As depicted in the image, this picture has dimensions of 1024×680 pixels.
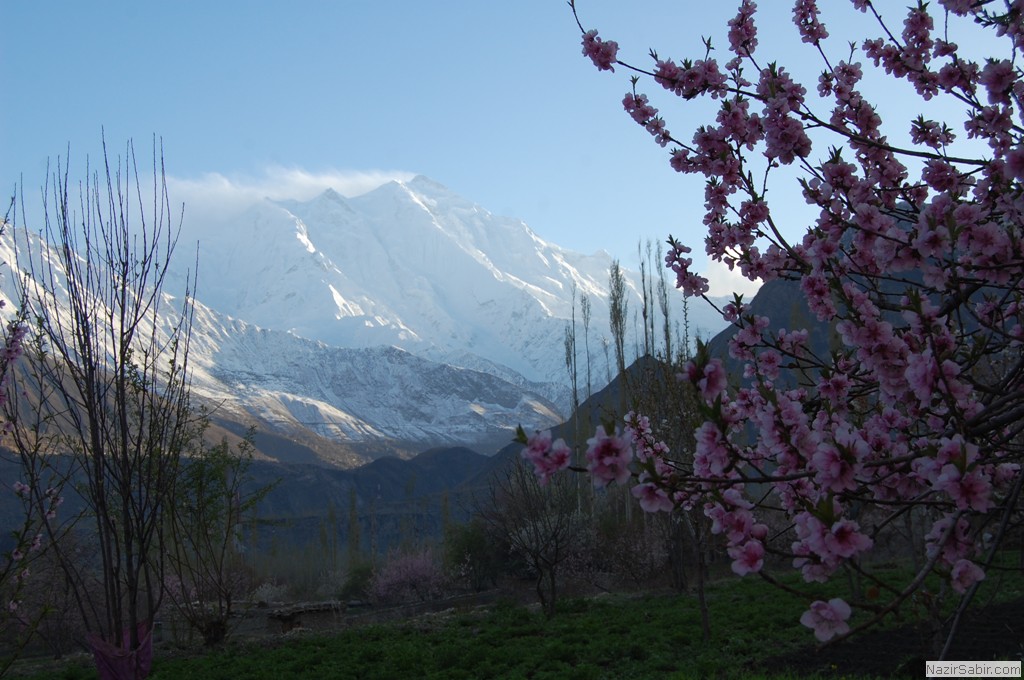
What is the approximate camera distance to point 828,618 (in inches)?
81.5

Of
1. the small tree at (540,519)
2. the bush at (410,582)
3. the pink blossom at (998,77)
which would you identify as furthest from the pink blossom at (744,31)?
the bush at (410,582)

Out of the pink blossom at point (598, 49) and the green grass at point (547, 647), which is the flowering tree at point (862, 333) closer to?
the pink blossom at point (598, 49)

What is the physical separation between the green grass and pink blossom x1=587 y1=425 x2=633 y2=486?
7223 millimetres

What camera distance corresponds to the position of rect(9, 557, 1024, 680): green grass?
10523 mm

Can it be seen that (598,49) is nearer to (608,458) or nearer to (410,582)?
(608,458)

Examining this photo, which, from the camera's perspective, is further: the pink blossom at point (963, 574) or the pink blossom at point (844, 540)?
the pink blossom at point (963, 574)

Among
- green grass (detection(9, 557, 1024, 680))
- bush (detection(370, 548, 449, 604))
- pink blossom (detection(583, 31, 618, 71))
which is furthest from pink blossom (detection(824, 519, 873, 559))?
bush (detection(370, 548, 449, 604))

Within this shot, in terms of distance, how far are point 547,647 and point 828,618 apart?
34.4 feet

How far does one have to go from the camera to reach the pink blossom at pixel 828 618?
6.68ft

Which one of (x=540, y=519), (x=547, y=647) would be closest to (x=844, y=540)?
(x=547, y=647)

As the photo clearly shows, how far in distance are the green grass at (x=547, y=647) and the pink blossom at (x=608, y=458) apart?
722 centimetres

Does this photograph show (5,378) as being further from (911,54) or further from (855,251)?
(911,54)

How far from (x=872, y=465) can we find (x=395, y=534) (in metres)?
109

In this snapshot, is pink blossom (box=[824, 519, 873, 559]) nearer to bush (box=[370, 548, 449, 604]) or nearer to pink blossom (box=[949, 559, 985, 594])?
pink blossom (box=[949, 559, 985, 594])
